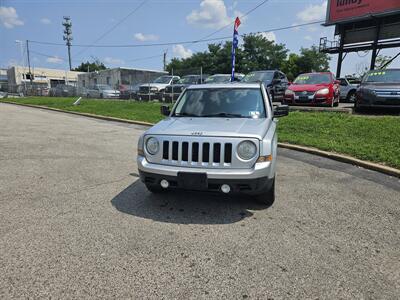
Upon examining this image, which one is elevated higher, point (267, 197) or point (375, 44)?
point (375, 44)

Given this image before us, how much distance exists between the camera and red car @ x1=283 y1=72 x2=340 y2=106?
35.8 ft

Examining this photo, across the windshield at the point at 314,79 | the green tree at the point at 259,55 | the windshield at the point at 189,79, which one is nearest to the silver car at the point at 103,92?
the windshield at the point at 189,79

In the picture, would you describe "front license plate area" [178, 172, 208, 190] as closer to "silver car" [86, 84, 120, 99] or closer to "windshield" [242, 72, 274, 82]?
"windshield" [242, 72, 274, 82]

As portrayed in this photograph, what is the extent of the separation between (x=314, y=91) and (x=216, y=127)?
882cm

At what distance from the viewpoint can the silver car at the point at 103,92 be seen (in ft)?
84.0

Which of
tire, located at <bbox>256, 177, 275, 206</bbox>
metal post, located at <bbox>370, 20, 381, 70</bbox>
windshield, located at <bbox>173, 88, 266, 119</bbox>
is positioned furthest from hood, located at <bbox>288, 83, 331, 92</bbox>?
metal post, located at <bbox>370, 20, 381, 70</bbox>

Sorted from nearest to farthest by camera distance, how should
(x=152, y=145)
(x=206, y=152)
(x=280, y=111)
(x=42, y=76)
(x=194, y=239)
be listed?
1. (x=194, y=239)
2. (x=206, y=152)
3. (x=152, y=145)
4. (x=280, y=111)
5. (x=42, y=76)

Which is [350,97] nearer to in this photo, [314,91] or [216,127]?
[314,91]

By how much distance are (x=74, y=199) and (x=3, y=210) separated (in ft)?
2.79

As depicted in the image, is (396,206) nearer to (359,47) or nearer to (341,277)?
(341,277)

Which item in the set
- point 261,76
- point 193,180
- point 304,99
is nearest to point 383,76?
point 304,99

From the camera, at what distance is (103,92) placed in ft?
86.2

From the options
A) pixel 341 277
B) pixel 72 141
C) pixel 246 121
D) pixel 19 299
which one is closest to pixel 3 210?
pixel 19 299

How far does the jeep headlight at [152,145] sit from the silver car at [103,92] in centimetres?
2296
